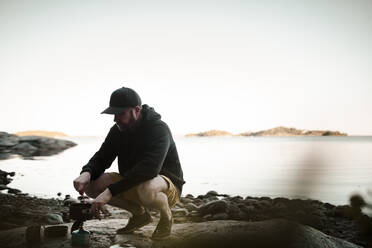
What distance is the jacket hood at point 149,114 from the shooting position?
492cm

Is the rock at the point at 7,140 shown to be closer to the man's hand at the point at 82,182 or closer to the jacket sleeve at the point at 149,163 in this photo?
the man's hand at the point at 82,182

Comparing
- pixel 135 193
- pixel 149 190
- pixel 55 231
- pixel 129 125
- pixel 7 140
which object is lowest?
pixel 7 140

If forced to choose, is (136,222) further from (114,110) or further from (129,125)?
(114,110)

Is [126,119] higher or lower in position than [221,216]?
higher

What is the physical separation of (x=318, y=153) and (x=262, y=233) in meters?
0.20

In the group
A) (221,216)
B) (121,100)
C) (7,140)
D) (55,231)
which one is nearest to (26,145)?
(7,140)

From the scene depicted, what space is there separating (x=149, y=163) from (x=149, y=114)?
709 millimetres

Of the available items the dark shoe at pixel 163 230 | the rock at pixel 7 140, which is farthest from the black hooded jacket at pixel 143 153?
the rock at pixel 7 140

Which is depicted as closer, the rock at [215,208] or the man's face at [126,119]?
the man's face at [126,119]

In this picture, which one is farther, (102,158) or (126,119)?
(102,158)

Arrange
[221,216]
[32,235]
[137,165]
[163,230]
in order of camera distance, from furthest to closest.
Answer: [221,216] < [32,235] < [163,230] < [137,165]

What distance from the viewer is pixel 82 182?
4801mm

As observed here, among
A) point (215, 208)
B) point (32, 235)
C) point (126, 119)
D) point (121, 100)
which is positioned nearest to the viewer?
point (121, 100)

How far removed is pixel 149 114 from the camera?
4934mm
